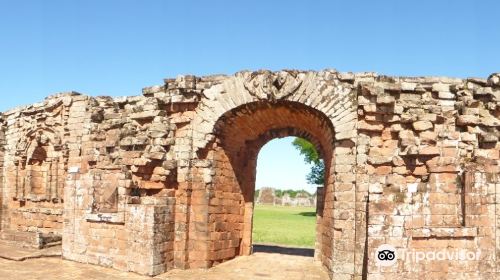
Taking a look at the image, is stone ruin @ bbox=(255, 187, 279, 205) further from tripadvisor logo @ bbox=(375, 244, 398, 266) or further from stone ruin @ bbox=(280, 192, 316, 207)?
tripadvisor logo @ bbox=(375, 244, 398, 266)

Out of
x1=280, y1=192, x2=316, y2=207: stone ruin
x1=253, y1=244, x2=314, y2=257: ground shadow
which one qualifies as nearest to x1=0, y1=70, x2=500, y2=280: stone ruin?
x1=253, y1=244, x2=314, y2=257: ground shadow

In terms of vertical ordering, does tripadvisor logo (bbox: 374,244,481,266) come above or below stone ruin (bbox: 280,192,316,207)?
above

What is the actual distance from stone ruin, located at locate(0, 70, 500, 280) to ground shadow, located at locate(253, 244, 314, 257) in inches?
58.4

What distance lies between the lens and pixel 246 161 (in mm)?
11219

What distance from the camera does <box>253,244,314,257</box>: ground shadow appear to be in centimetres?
1202

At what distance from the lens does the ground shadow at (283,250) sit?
12016mm

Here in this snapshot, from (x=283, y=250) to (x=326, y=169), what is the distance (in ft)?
11.3

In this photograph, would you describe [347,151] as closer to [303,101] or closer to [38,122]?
[303,101]

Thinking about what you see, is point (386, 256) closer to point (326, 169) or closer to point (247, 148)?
point (326, 169)

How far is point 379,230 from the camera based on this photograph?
7.00 meters

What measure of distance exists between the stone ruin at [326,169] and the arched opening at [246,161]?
0.13ft

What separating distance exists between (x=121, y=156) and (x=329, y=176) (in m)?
4.62

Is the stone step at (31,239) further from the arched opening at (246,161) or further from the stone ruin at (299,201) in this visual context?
the stone ruin at (299,201)

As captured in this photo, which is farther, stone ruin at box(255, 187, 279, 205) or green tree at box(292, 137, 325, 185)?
stone ruin at box(255, 187, 279, 205)
